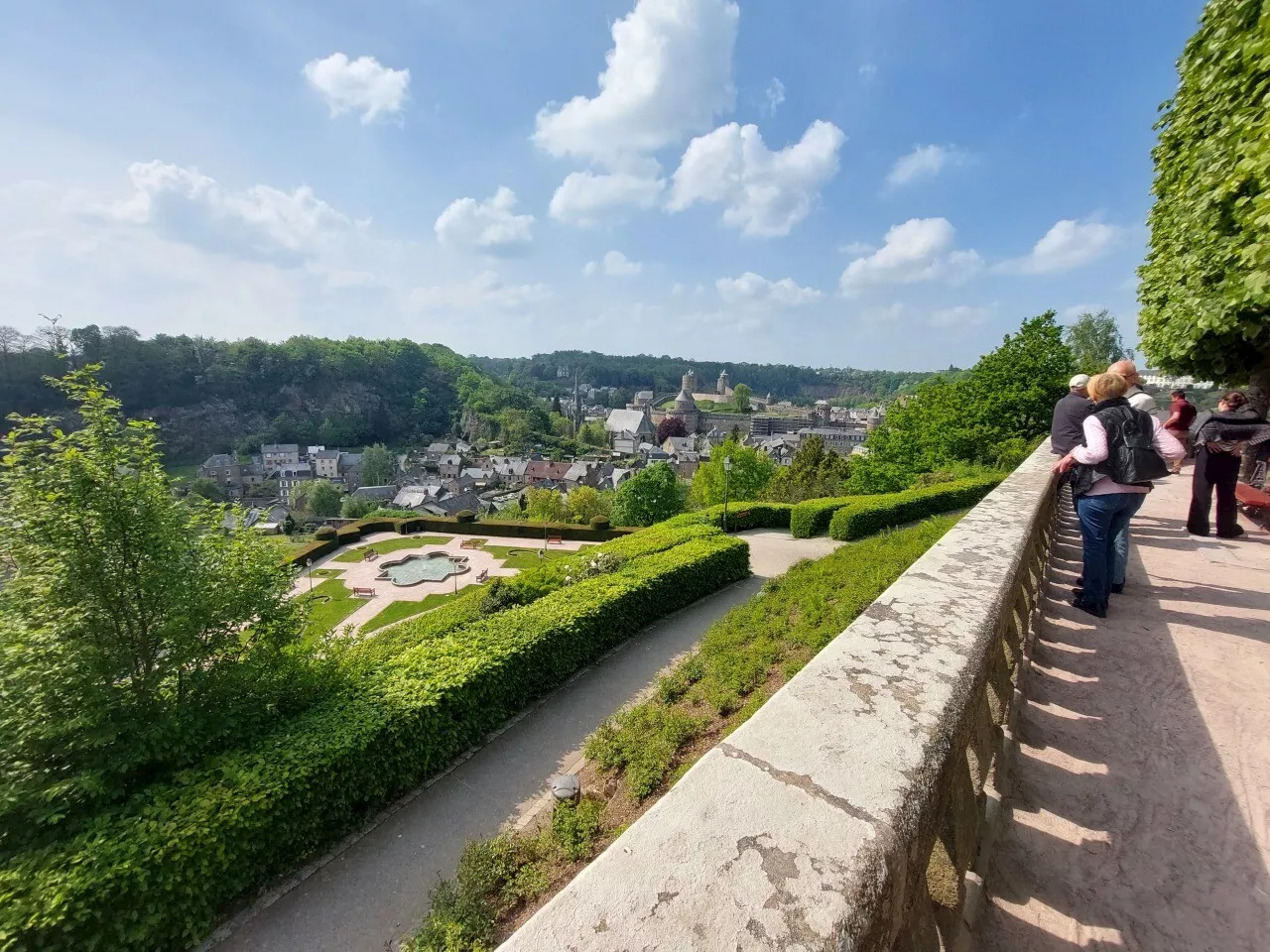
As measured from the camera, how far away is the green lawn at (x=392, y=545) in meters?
24.7

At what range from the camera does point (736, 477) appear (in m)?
31.0

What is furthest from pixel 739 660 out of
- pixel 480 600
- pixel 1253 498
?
pixel 1253 498

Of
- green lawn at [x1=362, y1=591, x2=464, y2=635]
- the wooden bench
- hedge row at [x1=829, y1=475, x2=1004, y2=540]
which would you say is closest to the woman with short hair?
the wooden bench

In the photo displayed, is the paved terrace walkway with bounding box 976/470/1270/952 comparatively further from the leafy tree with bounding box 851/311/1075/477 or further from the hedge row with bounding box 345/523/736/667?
the leafy tree with bounding box 851/311/1075/477

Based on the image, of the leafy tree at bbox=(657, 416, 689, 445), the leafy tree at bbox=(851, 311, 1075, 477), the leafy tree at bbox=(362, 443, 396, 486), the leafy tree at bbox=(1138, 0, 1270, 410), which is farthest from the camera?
the leafy tree at bbox=(657, 416, 689, 445)

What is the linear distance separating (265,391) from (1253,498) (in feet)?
422

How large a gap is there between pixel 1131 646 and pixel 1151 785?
5.56 feet

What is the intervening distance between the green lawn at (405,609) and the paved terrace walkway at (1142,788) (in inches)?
662

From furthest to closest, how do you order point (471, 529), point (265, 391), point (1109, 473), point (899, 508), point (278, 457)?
1. point (265, 391)
2. point (278, 457)
3. point (471, 529)
4. point (899, 508)
5. point (1109, 473)

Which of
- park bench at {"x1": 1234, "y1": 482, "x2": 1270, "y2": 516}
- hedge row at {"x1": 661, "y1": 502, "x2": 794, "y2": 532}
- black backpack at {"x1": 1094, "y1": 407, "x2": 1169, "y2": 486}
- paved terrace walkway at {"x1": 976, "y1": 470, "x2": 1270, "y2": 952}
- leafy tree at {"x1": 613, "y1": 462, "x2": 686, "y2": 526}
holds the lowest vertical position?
leafy tree at {"x1": 613, "y1": 462, "x2": 686, "y2": 526}

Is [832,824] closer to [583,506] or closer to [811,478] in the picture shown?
[811,478]

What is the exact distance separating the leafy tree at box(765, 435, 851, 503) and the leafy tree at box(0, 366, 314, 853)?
2534 centimetres

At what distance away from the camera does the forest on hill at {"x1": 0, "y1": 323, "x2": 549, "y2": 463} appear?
77.6m

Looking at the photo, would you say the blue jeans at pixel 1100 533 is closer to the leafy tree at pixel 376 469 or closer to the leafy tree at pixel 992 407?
the leafy tree at pixel 992 407
